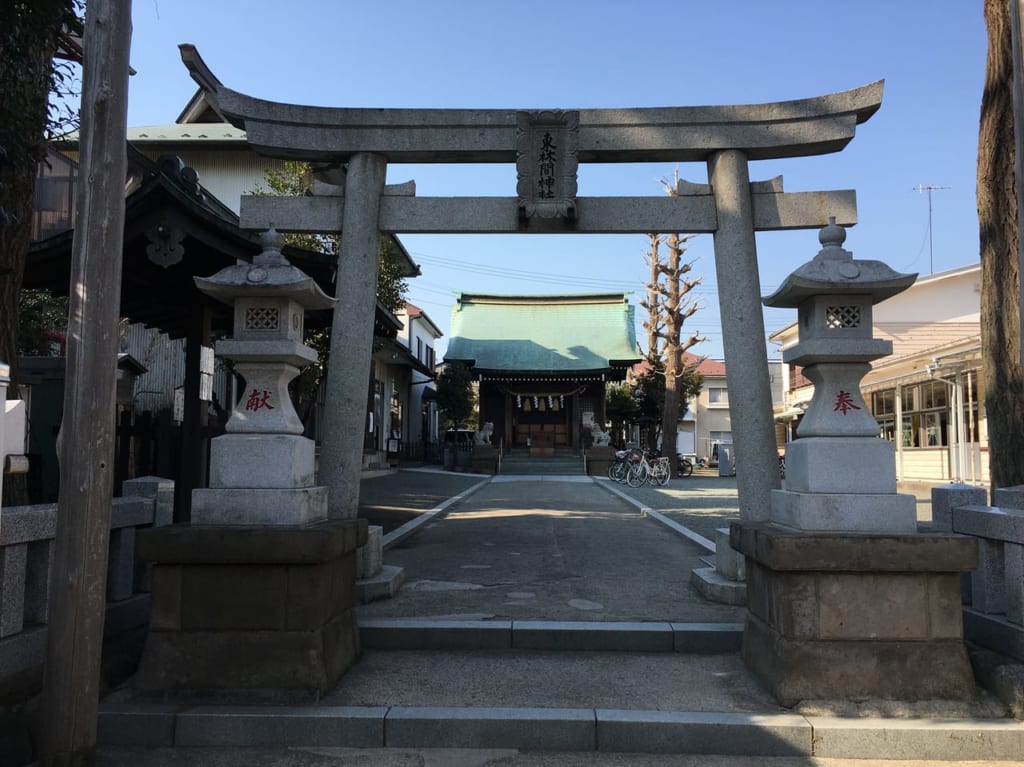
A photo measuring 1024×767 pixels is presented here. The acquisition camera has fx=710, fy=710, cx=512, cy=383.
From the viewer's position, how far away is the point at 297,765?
3982 mm

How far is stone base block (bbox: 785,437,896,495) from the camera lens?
4.79 meters

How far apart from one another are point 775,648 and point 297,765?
3019mm

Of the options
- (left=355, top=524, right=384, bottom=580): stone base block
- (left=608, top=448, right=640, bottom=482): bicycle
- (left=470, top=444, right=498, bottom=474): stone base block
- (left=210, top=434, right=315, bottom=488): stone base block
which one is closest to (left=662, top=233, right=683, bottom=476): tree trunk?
(left=608, top=448, right=640, bottom=482): bicycle

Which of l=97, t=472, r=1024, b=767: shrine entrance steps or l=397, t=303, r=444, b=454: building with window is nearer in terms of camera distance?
l=97, t=472, r=1024, b=767: shrine entrance steps

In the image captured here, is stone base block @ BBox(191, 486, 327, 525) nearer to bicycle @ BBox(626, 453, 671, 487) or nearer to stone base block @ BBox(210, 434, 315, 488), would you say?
stone base block @ BBox(210, 434, 315, 488)

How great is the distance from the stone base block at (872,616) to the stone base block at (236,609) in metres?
2.97

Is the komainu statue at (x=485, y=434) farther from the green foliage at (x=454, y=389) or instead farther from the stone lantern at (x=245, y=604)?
the stone lantern at (x=245, y=604)

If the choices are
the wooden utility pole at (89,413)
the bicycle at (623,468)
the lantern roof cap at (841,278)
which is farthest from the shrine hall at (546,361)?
the wooden utility pole at (89,413)

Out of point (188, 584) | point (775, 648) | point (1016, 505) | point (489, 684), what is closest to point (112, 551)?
point (188, 584)

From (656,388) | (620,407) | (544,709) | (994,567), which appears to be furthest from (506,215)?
(620,407)

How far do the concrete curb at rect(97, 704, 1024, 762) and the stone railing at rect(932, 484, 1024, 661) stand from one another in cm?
65

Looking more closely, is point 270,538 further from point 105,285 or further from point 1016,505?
point 1016,505

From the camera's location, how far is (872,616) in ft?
14.6

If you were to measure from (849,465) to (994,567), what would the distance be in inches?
45.1
